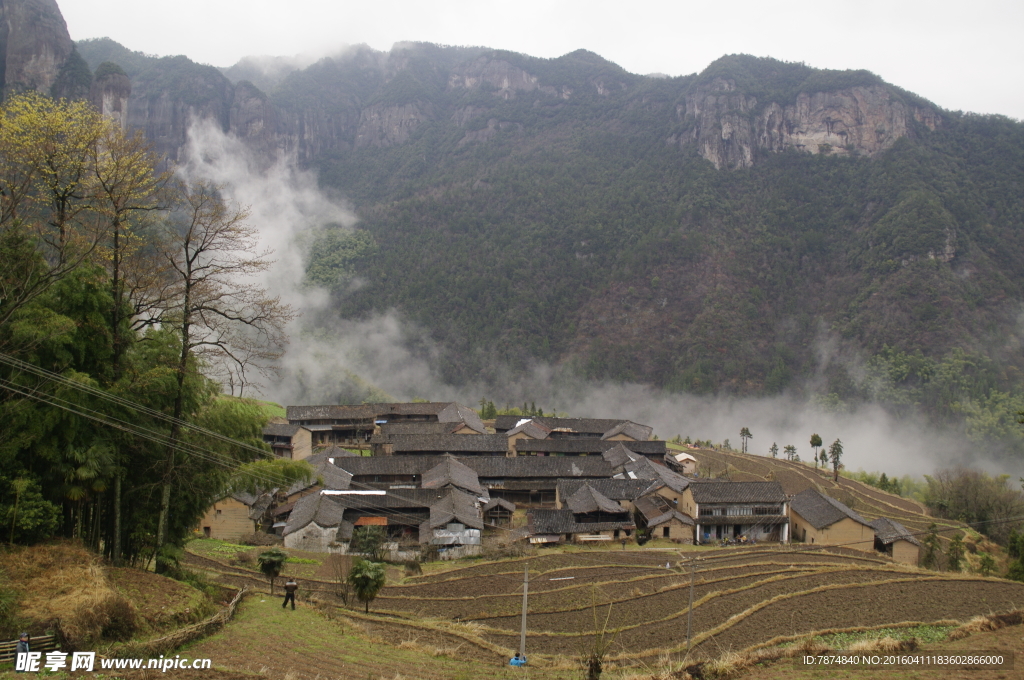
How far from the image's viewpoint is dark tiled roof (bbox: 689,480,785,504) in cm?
4553

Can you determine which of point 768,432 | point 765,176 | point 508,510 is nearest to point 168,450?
point 508,510

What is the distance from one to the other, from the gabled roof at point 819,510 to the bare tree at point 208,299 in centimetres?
3879

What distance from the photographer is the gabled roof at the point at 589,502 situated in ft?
143

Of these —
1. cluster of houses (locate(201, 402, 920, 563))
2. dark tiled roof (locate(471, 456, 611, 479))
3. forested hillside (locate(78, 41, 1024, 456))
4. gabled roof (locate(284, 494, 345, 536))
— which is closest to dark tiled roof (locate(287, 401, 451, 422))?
cluster of houses (locate(201, 402, 920, 563))

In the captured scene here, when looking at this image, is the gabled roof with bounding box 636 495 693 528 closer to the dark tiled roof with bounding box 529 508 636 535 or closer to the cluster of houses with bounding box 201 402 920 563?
the cluster of houses with bounding box 201 402 920 563

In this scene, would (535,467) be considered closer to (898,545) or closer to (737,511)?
(737,511)

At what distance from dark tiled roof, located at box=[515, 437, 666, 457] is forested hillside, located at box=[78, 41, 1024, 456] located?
6430cm

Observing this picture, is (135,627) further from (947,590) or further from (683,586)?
(947,590)

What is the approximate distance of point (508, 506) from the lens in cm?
4675

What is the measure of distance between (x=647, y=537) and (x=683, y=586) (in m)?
14.1

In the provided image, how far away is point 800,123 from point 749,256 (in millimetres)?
56403

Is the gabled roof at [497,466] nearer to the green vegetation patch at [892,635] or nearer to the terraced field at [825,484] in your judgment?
the terraced field at [825,484]

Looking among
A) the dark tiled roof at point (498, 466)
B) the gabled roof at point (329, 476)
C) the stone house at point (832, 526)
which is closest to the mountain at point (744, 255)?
the stone house at point (832, 526)

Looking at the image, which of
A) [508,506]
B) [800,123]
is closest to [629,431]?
[508,506]
